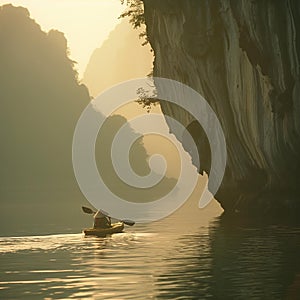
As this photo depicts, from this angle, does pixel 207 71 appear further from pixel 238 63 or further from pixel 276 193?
pixel 276 193

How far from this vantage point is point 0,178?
606 feet

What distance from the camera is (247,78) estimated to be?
57.2 metres

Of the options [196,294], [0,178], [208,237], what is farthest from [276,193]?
[0,178]

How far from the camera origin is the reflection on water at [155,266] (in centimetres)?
2534

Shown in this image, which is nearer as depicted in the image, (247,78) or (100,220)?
(100,220)

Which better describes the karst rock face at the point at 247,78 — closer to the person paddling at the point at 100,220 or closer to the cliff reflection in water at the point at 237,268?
the cliff reflection in water at the point at 237,268

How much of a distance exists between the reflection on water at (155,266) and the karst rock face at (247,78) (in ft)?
27.2

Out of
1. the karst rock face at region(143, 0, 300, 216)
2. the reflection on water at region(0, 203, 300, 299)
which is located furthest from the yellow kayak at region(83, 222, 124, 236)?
the karst rock face at region(143, 0, 300, 216)

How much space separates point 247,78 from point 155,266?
90.2 feet

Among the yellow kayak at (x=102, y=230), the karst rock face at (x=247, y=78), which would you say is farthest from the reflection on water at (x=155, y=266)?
the karst rock face at (x=247, y=78)

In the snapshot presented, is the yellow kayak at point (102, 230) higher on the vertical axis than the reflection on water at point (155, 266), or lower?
higher

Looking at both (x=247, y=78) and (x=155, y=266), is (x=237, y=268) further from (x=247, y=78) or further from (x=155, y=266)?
(x=247, y=78)

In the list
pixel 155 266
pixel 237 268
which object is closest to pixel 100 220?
pixel 155 266

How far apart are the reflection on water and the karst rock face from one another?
8.30m
